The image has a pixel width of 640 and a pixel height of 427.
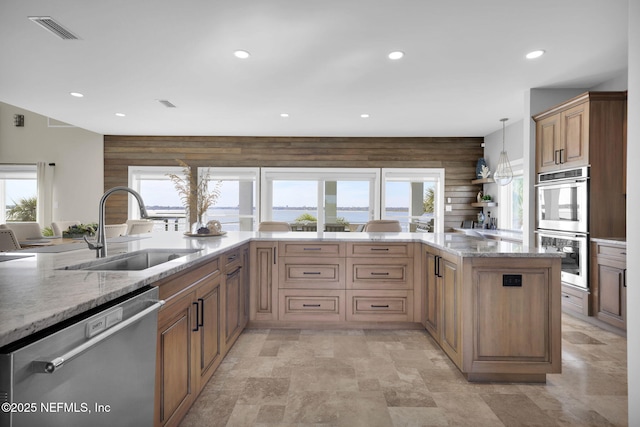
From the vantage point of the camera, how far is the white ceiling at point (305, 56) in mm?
2471

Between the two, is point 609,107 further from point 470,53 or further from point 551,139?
point 470,53

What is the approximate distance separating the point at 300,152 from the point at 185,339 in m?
5.37

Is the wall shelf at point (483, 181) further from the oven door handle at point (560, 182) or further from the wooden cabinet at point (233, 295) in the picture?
the wooden cabinet at point (233, 295)

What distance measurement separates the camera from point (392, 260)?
3.20 m

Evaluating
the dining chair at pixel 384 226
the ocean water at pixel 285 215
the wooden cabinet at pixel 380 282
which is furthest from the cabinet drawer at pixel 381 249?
the ocean water at pixel 285 215

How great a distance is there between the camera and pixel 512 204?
598cm

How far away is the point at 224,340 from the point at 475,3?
2939 mm

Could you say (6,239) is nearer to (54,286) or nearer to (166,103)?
(166,103)

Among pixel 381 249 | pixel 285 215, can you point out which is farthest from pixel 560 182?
pixel 285 215

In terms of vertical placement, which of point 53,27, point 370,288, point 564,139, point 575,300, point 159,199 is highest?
point 53,27

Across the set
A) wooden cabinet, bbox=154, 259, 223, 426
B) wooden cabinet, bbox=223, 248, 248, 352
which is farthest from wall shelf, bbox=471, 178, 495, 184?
wooden cabinet, bbox=154, 259, 223, 426

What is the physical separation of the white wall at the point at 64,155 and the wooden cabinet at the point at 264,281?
17.5ft

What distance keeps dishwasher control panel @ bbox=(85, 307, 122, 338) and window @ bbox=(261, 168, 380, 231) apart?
576 centimetres

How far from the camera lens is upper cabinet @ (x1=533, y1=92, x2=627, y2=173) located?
3.43 m
